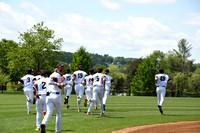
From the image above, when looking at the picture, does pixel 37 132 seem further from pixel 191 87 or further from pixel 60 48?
pixel 191 87

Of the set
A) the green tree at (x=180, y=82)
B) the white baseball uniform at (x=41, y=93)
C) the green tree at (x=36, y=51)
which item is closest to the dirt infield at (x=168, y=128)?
the white baseball uniform at (x=41, y=93)

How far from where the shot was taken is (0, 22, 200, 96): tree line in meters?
56.6

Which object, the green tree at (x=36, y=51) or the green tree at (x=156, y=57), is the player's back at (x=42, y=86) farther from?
the green tree at (x=156, y=57)

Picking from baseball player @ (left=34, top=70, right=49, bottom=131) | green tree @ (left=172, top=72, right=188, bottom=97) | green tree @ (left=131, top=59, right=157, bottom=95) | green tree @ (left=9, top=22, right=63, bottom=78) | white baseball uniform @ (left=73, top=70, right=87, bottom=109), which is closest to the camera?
baseball player @ (left=34, top=70, right=49, bottom=131)

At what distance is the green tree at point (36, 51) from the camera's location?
55.9 metres

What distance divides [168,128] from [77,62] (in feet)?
192

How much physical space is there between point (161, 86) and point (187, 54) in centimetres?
8160

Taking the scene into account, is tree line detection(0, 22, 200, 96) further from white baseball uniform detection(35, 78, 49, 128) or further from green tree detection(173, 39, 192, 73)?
white baseball uniform detection(35, 78, 49, 128)

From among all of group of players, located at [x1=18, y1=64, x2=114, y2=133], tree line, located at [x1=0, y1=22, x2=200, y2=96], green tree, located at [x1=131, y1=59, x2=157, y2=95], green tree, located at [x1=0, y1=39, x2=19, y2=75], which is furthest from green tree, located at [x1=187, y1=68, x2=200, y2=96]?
group of players, located at [x1=18, y1=64, x2=114, y2=133]

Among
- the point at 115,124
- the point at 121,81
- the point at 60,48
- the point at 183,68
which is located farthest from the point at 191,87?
the point at 115,124

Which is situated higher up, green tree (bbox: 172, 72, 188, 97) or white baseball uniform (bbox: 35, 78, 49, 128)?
→ green tree (bbox: 172, 72, 188, 97)

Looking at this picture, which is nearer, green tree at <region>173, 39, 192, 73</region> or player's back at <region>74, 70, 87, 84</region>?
player's back at <region>74, 70, 87, 84</region>

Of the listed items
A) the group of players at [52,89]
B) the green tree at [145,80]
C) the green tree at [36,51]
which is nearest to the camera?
the group of players at [52,89]

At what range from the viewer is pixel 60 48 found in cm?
6009
